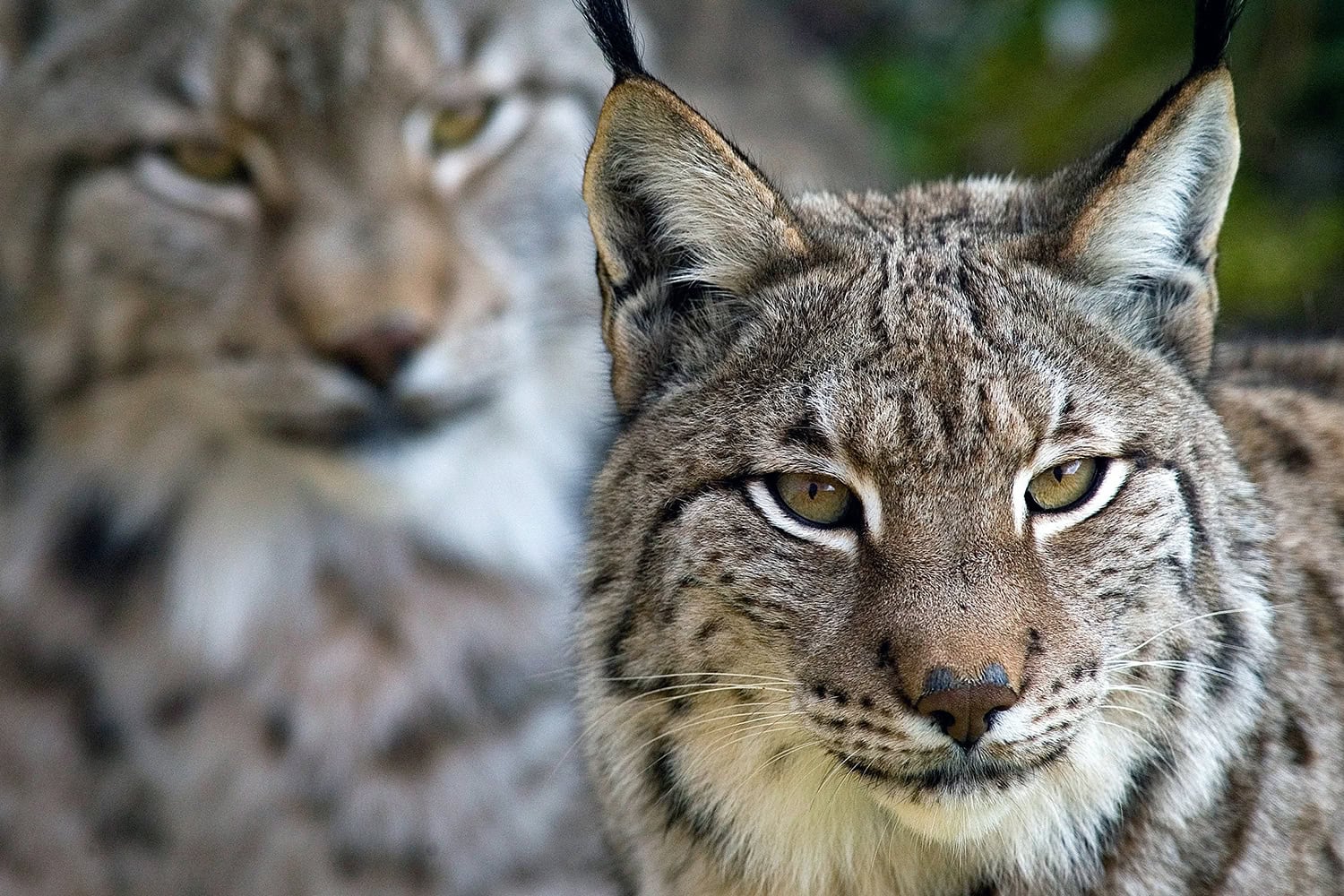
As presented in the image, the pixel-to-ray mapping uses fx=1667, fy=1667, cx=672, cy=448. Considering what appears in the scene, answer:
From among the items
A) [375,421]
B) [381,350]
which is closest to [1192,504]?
[381,350]

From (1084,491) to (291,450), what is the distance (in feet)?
8.05

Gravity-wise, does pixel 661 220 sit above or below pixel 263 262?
below

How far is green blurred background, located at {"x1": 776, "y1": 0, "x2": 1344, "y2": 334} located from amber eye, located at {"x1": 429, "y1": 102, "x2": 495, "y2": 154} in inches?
66.4

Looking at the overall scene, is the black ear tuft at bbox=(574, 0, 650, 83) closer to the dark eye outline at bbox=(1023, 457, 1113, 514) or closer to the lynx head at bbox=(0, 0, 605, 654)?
the dark eye outline at bbox=(1023, 457, 1113, 514)

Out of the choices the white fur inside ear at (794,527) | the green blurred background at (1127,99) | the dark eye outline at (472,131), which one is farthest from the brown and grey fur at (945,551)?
the green blurred background at (1127,99)

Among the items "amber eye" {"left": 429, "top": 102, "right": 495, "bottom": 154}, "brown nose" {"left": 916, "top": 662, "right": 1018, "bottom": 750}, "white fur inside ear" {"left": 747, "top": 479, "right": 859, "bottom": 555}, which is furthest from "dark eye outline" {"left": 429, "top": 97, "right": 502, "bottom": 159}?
"brown nose" {"left": 916, "top": 662, "right": 1018, "bottom": 750}

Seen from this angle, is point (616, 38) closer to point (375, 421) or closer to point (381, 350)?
→ point (381, 350)

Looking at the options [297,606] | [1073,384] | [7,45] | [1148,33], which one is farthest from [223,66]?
[1148,33]

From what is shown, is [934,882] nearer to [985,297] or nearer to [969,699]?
[969,699]

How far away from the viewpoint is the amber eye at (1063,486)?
8.52ft

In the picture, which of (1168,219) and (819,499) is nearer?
(819,499)

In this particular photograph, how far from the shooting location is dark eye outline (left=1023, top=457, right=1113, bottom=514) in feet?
8.51

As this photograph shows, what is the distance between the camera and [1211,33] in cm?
268

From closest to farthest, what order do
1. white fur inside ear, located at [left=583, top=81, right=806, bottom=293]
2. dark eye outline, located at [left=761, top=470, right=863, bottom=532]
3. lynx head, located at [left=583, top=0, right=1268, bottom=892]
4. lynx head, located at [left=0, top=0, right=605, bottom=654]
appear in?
1. lynx head, located at [left=583, top=0, right=1268, bottom=892]
2. dark eye outline, located at [left=761, top=470, right=863, bottom=532]
3. white fur inside ear, located at [left=583, top=81, right=806, bottom=293]
4. lynx head, located at [left=0, top=0, right=605, bottom=654]
